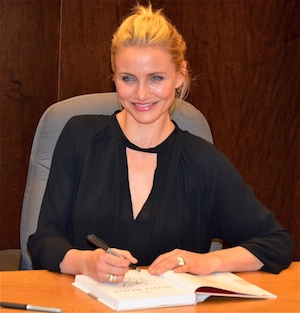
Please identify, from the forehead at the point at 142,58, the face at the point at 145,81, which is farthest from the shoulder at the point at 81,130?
the forehead at the point at 142,58

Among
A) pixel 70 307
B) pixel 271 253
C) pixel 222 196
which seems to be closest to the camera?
pixel 70 307

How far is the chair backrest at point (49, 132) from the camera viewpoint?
2115 mm

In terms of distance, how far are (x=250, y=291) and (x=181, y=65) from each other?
886mm

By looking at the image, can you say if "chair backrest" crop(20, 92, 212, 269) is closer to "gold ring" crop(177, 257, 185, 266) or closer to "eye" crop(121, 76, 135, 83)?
"eye" crop(121, 76, 135, 83)

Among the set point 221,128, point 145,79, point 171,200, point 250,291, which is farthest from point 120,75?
point 221,128

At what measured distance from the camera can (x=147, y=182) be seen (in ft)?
7.02

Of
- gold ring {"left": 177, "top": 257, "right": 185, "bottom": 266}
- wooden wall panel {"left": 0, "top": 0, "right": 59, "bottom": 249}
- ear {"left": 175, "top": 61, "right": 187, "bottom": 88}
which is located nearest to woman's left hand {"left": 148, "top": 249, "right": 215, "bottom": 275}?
gold ring {"left": 177, "top": 257, "right": 185, "bottom": 266}

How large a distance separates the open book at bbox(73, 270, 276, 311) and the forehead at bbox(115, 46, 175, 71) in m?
0.68

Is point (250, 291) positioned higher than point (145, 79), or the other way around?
point (145, 79)

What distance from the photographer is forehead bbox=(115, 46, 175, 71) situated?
202 cm

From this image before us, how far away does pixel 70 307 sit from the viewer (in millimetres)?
1421

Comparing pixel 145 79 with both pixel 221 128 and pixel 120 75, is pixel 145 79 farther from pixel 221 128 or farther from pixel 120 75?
pixel 221 128

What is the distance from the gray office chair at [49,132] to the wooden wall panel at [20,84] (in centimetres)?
57

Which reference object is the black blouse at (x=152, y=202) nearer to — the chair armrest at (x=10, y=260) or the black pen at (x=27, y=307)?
the chair armrest at (x=10, y=260)
